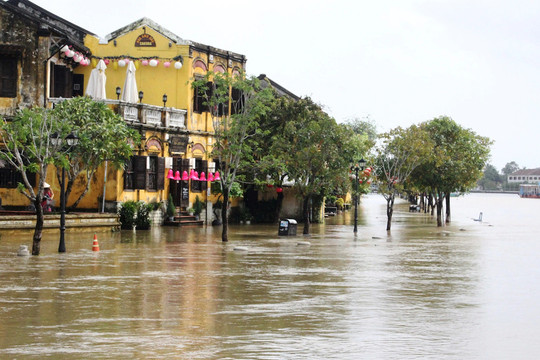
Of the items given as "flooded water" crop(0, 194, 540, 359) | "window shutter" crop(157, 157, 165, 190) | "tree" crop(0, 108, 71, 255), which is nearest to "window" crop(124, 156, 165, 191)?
"window shutter" crop(157, 157, 165, 190)

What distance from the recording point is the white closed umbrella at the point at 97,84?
41531 millimetres

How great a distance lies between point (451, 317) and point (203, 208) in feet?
109

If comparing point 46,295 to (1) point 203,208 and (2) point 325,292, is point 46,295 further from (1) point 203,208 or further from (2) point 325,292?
(1) point 203,208

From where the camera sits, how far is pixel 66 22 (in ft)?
151

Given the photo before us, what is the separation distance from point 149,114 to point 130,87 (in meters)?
1.90

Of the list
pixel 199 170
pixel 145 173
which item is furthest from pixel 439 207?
pixel 145 173

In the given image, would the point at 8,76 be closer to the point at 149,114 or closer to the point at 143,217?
the point at 149,114

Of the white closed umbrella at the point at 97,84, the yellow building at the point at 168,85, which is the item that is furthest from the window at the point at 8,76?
the yellow building at the point at 168,85

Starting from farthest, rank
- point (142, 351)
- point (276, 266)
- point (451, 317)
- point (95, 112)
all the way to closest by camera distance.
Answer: point (95, 112) → point (276, 266) → point (451, 317) → point (142, 351)

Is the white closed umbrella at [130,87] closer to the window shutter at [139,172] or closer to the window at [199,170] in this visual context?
the window shutter at [139,172]

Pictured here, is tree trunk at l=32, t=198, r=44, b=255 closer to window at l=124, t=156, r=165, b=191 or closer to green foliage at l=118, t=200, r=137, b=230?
green foliage at l=118, t=200, r=137, b=230

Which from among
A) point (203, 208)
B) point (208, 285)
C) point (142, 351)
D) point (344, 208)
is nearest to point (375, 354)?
point (142, 351)

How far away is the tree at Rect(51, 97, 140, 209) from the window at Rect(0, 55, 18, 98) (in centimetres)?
479

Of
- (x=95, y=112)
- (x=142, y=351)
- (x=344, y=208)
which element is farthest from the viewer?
Result: (x=344, y=208)
